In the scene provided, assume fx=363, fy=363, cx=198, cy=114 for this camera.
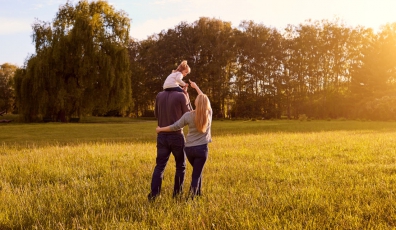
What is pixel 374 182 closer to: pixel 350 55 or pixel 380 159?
pixel 380 159

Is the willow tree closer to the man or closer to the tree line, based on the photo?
the tree line

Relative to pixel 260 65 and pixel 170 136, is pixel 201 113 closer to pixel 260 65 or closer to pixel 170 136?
pixel 170 136

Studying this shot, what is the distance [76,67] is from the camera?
35.5 meters

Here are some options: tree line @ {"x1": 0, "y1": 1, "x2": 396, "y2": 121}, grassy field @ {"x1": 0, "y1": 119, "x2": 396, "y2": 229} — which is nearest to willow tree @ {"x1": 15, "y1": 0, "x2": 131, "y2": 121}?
tree line @ {"x1": 0, "y1": 1, "x2": 396, "y2": 121}

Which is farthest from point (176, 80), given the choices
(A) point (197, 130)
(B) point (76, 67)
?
(B) point (76, 67)

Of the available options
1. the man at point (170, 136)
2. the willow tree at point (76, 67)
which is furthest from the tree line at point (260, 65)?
the man at point (170, 136)

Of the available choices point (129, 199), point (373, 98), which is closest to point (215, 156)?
point (129, 199)

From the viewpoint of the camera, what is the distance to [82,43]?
35344 millimetres

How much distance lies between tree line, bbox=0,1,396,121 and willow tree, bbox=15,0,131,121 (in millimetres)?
148

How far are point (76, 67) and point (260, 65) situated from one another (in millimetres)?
26778

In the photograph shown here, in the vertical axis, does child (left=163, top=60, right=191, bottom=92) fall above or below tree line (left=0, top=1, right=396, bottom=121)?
below

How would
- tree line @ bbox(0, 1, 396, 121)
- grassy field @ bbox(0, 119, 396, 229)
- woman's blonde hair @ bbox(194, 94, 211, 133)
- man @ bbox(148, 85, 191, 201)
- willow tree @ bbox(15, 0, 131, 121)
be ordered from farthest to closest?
tree line @ bbox(0, 1, 396, 121)
willow tree @ bbox(15, 0, 131, 121)
man @ bbox(148, 85, 191, 201)
woman's blonde hair @ bbox(194, 94, 211, 133)
grassy field @ bbox(0, 119, 396, 229)

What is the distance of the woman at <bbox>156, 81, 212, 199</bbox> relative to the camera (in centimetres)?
499

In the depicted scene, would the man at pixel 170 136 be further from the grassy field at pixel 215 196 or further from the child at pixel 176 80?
the grassy field at pixel 215 196
